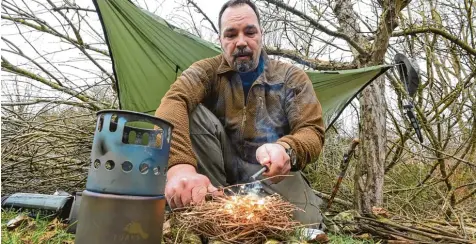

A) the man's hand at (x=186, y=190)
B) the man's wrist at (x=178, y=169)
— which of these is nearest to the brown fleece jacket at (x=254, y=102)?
the man's wrist at (x=178, y=169)

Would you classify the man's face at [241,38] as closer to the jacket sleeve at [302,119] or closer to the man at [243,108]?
the man at [243,108]

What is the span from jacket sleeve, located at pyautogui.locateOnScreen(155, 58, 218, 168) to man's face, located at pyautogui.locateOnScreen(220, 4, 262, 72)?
0.38 ft

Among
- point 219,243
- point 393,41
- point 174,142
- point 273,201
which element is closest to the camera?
point 219,243

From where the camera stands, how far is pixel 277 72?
2.08m

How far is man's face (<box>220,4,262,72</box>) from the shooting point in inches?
78.6

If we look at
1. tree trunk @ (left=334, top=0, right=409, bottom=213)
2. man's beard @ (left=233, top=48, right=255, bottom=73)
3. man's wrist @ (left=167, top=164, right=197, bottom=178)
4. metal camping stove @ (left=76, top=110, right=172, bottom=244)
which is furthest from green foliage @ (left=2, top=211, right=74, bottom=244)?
tree trunk @ (left=334, top=0, right=409, bottom=213)

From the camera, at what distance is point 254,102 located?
6.46 feet

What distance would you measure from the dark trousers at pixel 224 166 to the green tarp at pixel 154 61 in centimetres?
87

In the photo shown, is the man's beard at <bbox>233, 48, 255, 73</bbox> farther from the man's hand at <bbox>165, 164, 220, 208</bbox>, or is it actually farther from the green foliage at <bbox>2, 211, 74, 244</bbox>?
the green foliage at <bbox>2, 211, 74, 244</bbox>

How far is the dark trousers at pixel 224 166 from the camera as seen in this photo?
5.93ft

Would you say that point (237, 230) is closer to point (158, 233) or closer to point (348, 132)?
point (158, 233)

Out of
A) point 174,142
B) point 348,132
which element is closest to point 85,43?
point 174,142

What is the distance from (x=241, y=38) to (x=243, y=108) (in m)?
0.35

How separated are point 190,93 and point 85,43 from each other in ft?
6.86
